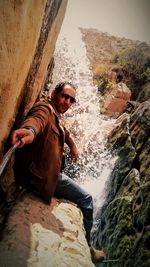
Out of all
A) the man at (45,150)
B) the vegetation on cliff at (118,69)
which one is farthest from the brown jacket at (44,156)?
the vegetation on cliff at (118,69)

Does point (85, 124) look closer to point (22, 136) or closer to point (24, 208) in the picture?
point (24, 208)

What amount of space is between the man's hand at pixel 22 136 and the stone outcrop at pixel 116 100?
21.6 ft

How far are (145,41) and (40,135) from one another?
3.87 m

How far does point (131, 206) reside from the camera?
391 cm

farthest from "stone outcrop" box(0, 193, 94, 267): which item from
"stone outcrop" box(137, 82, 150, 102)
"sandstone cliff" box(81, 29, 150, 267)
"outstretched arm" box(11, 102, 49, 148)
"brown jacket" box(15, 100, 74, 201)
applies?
"stone outcrop" box(137, 82, 150, 102)

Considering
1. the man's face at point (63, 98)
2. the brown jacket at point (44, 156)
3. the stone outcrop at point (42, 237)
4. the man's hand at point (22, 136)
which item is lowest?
the stone outcrop at point (42, 237)

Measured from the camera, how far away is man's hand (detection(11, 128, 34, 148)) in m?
1.16

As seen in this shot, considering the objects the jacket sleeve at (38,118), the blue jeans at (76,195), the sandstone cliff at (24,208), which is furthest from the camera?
the blue jeans at (76,195)

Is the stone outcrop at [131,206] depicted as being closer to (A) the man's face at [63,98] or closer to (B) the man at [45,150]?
(B) the man at [45,150]

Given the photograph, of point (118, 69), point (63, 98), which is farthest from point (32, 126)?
point (118, 69)

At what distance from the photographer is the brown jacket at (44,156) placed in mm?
1666

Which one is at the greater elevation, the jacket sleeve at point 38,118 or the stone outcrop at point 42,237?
the jacket sleeve at point 38,118

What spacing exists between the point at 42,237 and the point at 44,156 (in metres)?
0.47

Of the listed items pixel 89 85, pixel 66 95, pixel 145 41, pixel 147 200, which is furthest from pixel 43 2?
pixel 89 85
